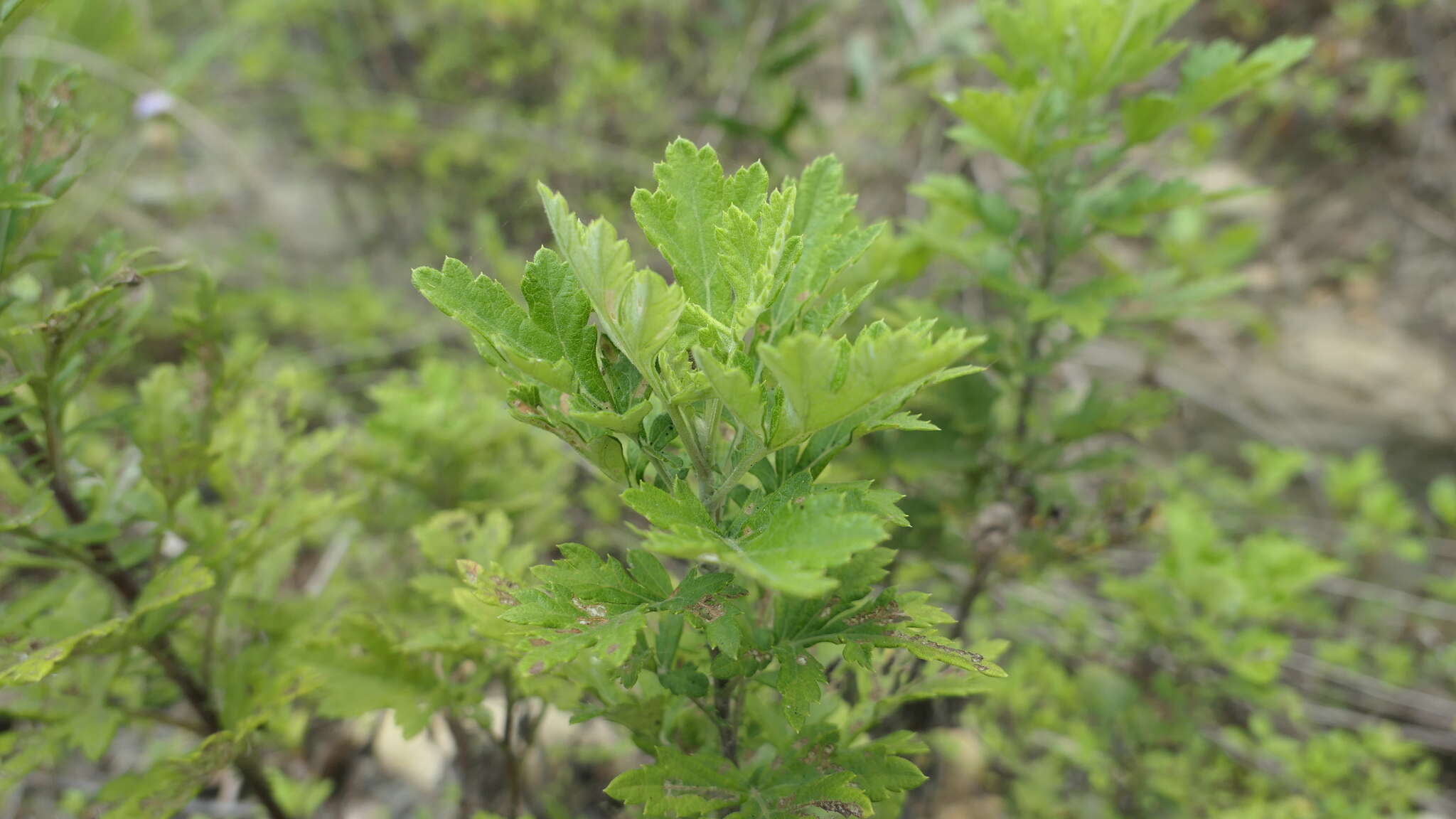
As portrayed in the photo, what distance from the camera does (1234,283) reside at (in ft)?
4.34

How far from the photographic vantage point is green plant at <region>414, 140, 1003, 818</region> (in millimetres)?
599

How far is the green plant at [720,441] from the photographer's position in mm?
599

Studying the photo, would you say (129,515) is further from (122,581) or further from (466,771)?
(466,771)

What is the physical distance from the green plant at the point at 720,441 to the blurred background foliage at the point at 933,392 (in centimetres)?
45

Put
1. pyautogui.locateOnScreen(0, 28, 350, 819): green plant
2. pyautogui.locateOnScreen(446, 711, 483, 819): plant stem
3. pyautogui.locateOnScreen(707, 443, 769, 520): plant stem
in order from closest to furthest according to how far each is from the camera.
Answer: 1. pyautogui.locateOnScreen(707, 443, 769, 520): plant stem
2. pyautogui.locateOnScreen(0, 28, 350, 819): green plant
3. pyautogui.locateOnScreen(446, 711, 483, 819): plant stem

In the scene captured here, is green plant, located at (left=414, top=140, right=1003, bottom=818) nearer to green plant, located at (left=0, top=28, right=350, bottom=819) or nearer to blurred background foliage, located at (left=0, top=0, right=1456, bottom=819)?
blurred background foliage, located at (left=0, top=0, right=1456, bottom=819)

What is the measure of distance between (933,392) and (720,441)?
2.63 feet

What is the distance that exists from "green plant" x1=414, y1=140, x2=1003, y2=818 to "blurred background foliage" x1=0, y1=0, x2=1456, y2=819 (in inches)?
17.7

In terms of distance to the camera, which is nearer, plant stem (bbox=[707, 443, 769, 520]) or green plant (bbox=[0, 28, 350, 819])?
plant stem (bbox=[707, 443, 769, 520])

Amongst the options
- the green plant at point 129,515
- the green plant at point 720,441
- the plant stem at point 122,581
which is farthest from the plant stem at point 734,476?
the plant stem at point 122,581

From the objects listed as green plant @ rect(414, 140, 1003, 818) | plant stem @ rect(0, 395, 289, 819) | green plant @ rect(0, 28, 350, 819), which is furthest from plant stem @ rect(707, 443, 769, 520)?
plant stem @ rect(0, 395, 289, 819)

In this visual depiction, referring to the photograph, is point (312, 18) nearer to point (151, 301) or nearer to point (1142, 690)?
point (151, 301)

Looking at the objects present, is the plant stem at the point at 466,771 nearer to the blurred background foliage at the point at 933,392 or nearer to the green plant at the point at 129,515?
the blurred background foliage at the point at 933,392

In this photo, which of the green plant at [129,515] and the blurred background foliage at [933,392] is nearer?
the green plant at [129,515]
